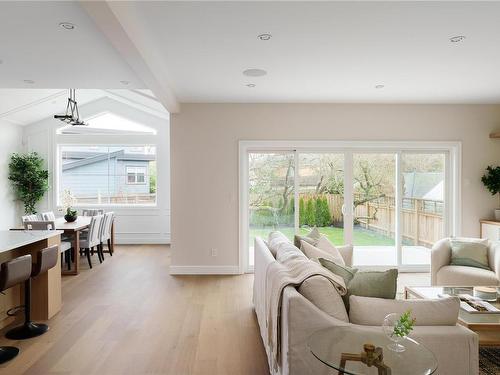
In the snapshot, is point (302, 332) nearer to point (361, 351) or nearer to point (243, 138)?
point (361, 351)

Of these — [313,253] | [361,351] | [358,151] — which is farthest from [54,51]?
[358,151]

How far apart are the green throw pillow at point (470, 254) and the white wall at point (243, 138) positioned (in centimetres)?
163

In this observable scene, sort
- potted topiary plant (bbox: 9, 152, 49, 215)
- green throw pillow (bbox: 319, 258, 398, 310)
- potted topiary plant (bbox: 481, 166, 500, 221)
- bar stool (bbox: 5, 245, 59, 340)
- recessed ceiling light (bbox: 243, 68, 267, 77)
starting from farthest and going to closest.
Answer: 1. potted topiary plant (bbox: 9, 152, 49, 215)
2. potted topiary plant (bbox: 481, 166, 500, 221)
3. recessed ceiling light (bbox: 243, 68, 267, 77)
4. bar stool (bbox: 5, 245, 59, 340)
5. green throw pillow (bbox: 319, 258, 398, 310)

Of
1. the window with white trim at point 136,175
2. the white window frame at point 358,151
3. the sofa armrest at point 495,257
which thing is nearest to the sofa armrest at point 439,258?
the sofa armrest at point 495,257

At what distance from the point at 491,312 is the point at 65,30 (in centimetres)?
423

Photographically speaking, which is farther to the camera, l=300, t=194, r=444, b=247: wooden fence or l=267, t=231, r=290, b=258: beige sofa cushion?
l=300, t=194, r=444, b=247: wooden fence

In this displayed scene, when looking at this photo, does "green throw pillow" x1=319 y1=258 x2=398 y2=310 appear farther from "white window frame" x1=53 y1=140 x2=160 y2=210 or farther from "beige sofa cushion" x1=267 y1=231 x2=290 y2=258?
"white window frame" x1=53 y1=140 x2=160 y2=210

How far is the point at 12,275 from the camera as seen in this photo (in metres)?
2.88

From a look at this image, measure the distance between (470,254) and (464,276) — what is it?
1.13 ft

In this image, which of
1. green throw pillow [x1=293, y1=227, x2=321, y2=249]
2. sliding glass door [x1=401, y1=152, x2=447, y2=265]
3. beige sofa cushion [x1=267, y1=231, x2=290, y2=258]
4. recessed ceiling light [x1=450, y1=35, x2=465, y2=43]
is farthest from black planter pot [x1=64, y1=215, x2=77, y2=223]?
recessed ceiling light [x1=450, y1=35, x2=465, y2=43]

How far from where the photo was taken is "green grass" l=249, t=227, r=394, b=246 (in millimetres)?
5840

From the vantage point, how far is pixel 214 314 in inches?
152

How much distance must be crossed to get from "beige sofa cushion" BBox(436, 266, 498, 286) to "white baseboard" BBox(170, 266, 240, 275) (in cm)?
289

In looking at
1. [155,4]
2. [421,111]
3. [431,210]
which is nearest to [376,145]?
[421,111]
